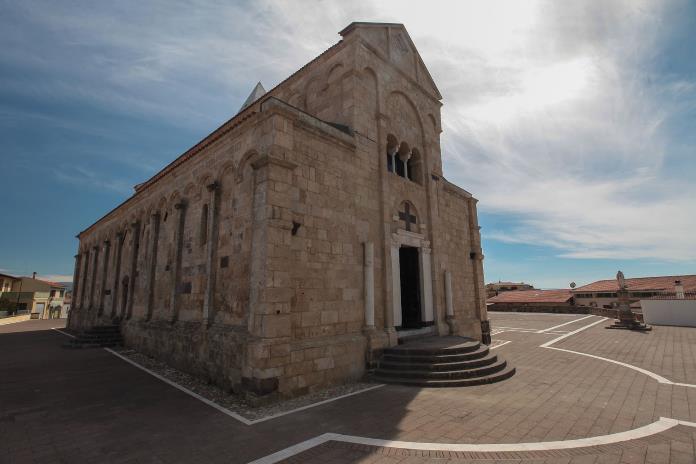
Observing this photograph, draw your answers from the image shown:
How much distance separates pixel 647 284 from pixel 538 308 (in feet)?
45.1

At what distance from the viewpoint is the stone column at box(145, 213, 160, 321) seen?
1362 centimetres

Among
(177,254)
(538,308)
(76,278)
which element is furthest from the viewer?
(538,308)

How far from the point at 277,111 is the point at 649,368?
44.1 feet

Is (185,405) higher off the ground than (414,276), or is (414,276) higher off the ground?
(414,276)

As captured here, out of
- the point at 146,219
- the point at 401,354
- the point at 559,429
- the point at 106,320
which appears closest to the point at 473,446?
the point at 559,429

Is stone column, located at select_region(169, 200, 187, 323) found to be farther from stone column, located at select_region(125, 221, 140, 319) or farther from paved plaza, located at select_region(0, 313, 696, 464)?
stone column, located at select_region(125, 221, 140, 319)

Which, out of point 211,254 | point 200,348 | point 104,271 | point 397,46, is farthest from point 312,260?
point 104,271

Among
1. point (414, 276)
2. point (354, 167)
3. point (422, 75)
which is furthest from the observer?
point (422, 75)

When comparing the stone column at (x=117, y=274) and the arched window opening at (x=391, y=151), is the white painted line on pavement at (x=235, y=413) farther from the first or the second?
the stone column at (x=117, y=274)

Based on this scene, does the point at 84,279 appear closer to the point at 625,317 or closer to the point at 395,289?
the point at 395,289

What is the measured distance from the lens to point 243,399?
751 centimetres

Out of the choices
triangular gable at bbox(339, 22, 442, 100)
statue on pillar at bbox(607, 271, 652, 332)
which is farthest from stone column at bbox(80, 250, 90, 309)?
statue on pillar at bbox(607, 271, 652, 332)

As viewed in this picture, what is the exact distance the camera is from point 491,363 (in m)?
9.70

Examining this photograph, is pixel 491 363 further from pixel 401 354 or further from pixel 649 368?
pixel 649 368
